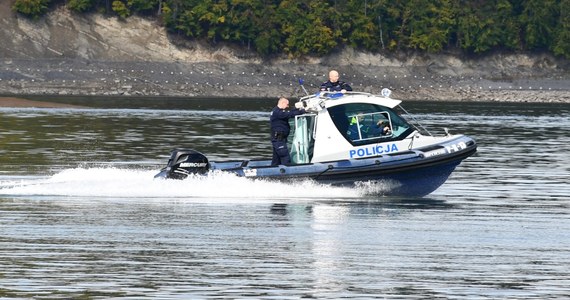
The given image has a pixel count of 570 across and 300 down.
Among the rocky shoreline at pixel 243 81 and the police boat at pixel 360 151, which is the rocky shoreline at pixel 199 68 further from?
the police boat at pixel 360 151

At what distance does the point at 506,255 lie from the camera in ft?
70.8

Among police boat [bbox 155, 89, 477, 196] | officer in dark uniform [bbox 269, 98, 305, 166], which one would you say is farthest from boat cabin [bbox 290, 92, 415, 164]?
officer in dark uniform [bbox 269, 98, 305, 166]

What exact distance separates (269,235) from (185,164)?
17.7 feet

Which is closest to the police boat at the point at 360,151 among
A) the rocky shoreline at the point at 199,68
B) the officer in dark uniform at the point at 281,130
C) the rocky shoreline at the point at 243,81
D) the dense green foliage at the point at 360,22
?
the officer in dark uniform at the point at 281,130

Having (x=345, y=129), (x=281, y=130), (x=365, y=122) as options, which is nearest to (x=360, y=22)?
(x=365, y=122)

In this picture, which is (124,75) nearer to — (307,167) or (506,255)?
(307,167)

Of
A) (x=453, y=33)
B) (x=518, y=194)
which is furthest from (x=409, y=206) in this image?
(x=453, y=33)

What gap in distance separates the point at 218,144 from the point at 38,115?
24038 millimetres

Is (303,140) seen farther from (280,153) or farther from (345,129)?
(345,129)

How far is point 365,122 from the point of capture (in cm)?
2989

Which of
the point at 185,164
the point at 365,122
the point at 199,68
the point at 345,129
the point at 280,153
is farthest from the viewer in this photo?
the point at 199,68

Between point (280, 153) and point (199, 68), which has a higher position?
point (199, 68)

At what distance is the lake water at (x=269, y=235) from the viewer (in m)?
18.6

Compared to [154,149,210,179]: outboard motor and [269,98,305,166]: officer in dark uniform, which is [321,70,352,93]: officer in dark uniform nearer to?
[269,98,305,166]: officer in dark uniform
